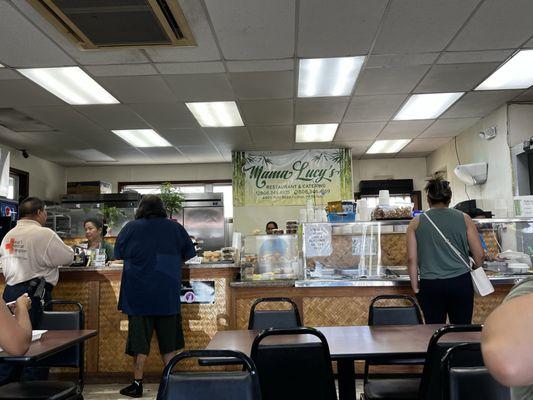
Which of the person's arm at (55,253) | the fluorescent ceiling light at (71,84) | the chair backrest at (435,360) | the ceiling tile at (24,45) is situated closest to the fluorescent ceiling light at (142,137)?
the fluorescent ceiling light at (71,84)

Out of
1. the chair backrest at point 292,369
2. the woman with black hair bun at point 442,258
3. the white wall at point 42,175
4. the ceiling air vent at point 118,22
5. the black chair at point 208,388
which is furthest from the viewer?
the white wall at point 42,175

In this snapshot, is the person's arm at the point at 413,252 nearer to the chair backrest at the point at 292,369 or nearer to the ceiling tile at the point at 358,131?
the chair backrest at the point at 292,369

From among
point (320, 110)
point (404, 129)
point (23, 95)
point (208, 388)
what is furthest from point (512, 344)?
point (404, 129)

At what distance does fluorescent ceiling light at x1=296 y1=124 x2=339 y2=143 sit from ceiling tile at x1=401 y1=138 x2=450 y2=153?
1560 millimetres

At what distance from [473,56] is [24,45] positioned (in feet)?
13.4

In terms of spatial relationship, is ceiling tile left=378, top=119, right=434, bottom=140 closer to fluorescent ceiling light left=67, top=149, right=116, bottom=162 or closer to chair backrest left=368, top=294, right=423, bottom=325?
chair backrest left=368, top=294, right=423, bottom=325

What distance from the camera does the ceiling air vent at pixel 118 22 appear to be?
307 cm

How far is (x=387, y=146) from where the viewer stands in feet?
25.9

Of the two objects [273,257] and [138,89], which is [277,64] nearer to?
[138,89]

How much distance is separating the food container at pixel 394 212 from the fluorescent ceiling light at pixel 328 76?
4.77 feet

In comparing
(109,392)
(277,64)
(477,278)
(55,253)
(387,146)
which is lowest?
(109,392)

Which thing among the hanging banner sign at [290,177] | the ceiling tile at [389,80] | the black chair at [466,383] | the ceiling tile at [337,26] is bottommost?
the black chair at [466,383]

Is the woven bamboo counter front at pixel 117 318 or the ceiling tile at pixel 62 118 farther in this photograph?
the ceiling tile at pixel 62 118

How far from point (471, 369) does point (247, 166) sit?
6793 mm
